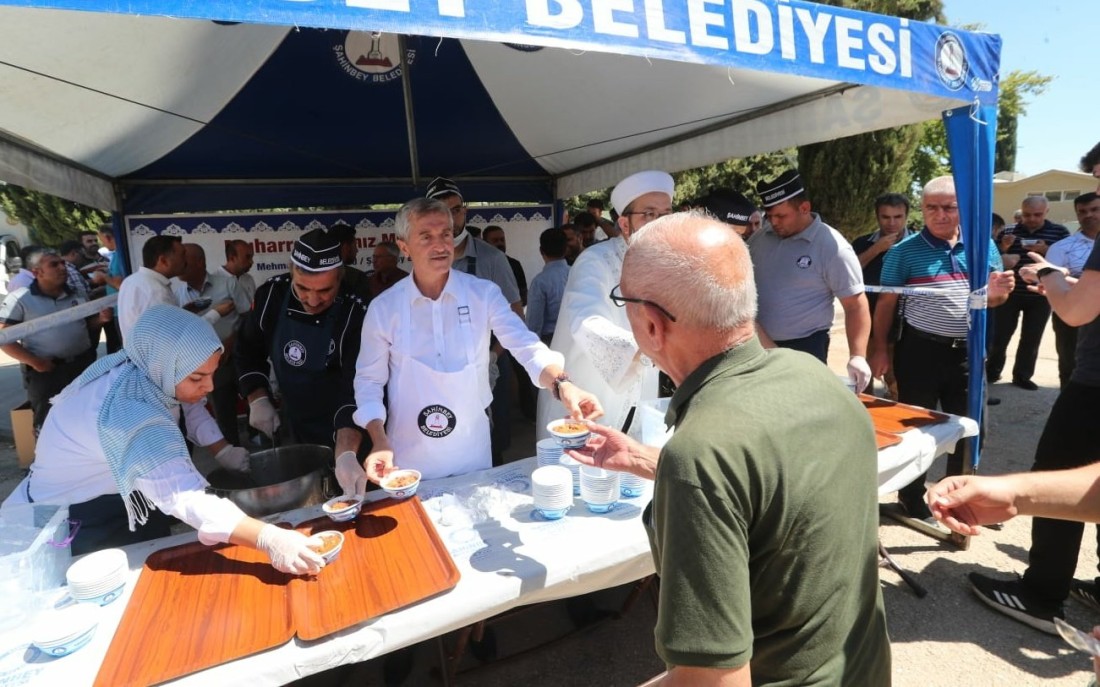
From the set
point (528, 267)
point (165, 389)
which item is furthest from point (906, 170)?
point (165, 389)

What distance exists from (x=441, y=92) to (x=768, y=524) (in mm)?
4713

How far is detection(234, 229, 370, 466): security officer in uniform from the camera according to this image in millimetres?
2520

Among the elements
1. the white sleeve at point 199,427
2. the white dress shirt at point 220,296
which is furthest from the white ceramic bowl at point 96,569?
the white dress shirt at point 220,296

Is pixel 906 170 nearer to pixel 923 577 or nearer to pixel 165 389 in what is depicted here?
pixel 923 577

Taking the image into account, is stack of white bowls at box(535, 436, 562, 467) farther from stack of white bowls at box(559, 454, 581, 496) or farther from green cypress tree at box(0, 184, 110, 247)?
green cypress tree at box(0, 184, 110, 247)

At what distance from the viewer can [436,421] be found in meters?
2.21

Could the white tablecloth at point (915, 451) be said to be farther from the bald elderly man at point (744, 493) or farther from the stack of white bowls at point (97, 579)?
the stack of white bowls at point (97, 579)

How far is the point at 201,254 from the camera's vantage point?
4.65 meters

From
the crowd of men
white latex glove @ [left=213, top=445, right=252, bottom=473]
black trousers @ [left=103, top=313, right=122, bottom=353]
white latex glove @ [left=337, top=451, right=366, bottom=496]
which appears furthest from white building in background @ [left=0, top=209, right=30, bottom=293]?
white latex glove @ [left=337, top=451, right=366, bottom=496]

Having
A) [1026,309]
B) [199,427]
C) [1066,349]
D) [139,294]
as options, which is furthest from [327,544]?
[1026,309]

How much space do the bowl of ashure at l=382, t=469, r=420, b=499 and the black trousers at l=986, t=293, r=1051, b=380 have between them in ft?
22.4

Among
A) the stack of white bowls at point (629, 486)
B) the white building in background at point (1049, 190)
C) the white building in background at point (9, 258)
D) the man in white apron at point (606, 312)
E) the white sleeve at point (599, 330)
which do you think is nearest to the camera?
the stack of white bowls at point (629, 486)

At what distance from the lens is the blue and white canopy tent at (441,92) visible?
1848 millimetres

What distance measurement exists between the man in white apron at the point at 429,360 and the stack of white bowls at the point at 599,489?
378mm
